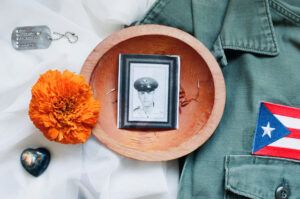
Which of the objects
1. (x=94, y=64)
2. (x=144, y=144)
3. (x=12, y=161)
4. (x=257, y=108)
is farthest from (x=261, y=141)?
(x=12, y=161)

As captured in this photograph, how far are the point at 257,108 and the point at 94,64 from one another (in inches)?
10.7

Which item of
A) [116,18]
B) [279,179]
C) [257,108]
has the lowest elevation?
[279,179]

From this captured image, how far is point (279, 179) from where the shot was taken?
25.8 inches

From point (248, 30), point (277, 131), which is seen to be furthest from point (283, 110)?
point (248, 30)

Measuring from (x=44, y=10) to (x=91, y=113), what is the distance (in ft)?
0.67

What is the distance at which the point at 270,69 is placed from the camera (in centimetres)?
66

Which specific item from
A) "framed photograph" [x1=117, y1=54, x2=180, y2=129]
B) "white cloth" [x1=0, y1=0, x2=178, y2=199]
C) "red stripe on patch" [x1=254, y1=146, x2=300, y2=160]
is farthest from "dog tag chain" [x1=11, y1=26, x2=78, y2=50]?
"red stripe on patch" [x1=254, y1=146, x2=300, y2=160]

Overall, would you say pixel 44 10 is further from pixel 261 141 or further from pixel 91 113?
pixel 261 141

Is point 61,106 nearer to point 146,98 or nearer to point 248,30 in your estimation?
point 146,98

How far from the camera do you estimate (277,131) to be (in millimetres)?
646

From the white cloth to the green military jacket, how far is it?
0.20ft

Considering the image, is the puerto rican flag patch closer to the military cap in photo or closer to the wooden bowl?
the wooden bowl

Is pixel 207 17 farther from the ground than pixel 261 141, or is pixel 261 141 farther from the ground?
pixel 207 17

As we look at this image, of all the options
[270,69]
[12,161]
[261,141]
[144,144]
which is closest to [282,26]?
[270,69]
